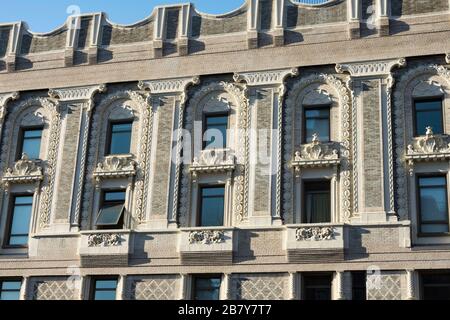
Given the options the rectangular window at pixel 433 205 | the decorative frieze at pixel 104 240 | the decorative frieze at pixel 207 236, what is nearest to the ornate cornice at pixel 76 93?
the decorative frieze at pixel 104 240

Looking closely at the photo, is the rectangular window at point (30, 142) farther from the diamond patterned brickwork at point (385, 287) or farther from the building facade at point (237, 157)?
the diamond patterned brickwork at point (385, 287)

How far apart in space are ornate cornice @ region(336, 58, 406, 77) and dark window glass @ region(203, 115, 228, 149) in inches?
168

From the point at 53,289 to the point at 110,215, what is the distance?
3.07 metres

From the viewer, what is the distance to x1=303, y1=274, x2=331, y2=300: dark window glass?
23.0m

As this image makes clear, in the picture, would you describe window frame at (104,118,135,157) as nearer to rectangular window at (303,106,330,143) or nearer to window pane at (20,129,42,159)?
window pane at (20,129,42,159)

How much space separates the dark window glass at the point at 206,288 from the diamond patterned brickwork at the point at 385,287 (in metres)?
4.80

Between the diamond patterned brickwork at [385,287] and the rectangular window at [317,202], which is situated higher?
the rectangular window at [317,202]

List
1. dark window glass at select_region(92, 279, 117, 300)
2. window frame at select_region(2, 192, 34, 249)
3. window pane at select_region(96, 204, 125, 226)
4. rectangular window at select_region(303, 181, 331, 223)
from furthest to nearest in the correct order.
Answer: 1. window frame at select_region(2, 192, 34, 249)
2. window pane at select_region(96, 204, 125, 226)
3. dark window glass at select_region(92, 279, 117, 300)
4. rectangular window at select_region(303, 181, 331, 223)

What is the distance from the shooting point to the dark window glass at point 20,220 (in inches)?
1035

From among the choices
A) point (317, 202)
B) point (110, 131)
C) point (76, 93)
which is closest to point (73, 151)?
point (110, 131)

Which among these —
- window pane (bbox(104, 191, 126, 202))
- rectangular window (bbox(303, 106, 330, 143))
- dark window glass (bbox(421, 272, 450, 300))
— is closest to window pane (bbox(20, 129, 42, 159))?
window pane (bbox(104, 191, 126, 202))

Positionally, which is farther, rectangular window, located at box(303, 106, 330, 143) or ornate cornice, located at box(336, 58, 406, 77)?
rectangular window, located at box(303, 106, 330, 143)

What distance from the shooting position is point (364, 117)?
2416cm

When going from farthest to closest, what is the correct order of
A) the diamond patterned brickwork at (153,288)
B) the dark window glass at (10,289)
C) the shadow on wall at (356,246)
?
the dark window glass at (10,289) < the diamond patterned brickwork at (153,288) < the shadow on wall at (356,246)
